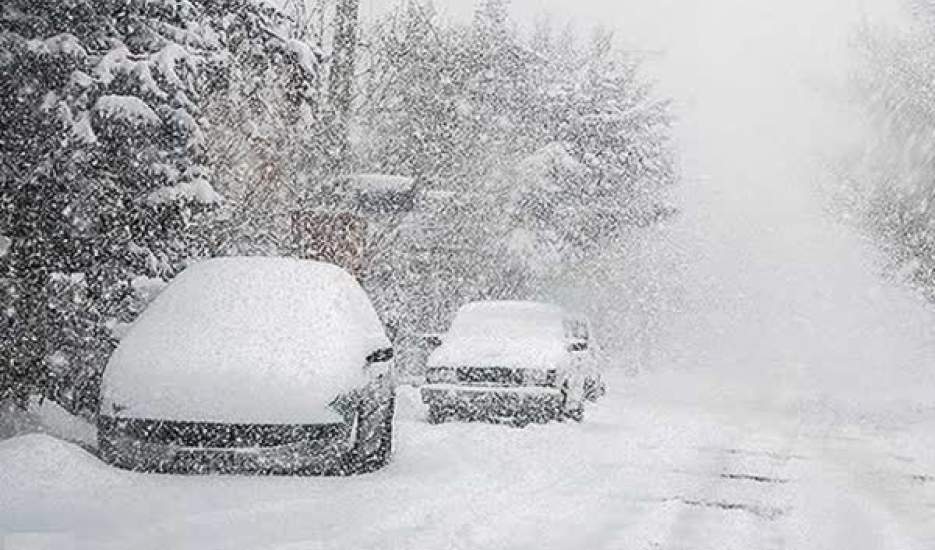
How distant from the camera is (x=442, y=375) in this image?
15500mm

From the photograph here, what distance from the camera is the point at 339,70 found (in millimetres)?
18203

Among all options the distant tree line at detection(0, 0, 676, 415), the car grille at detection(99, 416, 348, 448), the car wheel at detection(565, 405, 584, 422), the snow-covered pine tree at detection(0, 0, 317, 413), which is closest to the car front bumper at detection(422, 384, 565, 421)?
the car wheel at detection(565, 405, 584, 422)

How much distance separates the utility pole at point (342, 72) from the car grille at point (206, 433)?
10.1 metres

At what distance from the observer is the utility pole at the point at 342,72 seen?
18.2 metres

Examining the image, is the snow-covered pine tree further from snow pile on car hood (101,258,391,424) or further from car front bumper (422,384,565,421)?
car front bumper (422,384,565,421)

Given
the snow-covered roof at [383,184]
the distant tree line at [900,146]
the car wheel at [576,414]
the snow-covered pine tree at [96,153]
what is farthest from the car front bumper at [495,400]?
the distant tree line at [900,146]

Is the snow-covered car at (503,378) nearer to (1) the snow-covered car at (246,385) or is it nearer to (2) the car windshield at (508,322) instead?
(2) the car windshield at (508,322)

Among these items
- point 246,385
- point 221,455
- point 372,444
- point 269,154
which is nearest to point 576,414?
point 269,154

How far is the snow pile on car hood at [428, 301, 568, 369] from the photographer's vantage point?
15578 mm

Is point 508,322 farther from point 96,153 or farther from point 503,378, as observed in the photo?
point 96,153

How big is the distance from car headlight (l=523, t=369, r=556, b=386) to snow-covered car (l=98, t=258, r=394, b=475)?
5.26 meters

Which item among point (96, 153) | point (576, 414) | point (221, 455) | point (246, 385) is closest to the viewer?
point (221, 455)

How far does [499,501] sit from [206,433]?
213 centimetres

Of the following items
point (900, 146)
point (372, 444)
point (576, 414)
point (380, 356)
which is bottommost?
point (576, 414)
